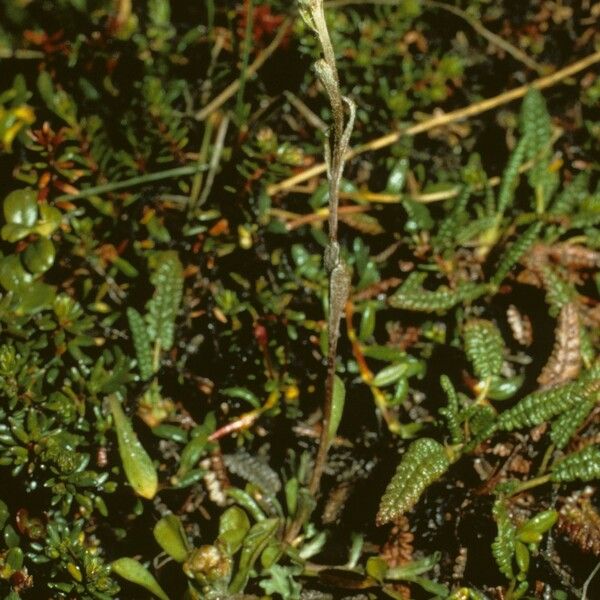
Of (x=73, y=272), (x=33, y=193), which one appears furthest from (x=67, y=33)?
(x=73, y=272)

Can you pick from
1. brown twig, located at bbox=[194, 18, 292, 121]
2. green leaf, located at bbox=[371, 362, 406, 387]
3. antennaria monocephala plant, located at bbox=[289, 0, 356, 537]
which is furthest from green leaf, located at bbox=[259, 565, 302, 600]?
brown twig, located at bbox=[194, 18, 292, 121]

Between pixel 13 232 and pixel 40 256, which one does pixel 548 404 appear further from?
pixel 13 232

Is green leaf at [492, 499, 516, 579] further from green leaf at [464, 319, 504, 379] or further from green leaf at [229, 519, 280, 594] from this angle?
green leaf at [229, 519, 280, 594]

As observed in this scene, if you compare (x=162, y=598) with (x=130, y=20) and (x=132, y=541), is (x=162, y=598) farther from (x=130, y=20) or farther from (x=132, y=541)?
(x=130, y=20)

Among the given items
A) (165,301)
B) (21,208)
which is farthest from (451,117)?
(21,208)

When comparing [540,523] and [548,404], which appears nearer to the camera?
[540,523]

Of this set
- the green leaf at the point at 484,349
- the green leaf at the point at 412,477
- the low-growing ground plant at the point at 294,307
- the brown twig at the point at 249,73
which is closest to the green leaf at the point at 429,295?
the low-growing ground plant at the point at 294,307

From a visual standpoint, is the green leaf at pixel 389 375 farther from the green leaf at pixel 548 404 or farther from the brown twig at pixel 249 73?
the brown twig at pixel 249 73
